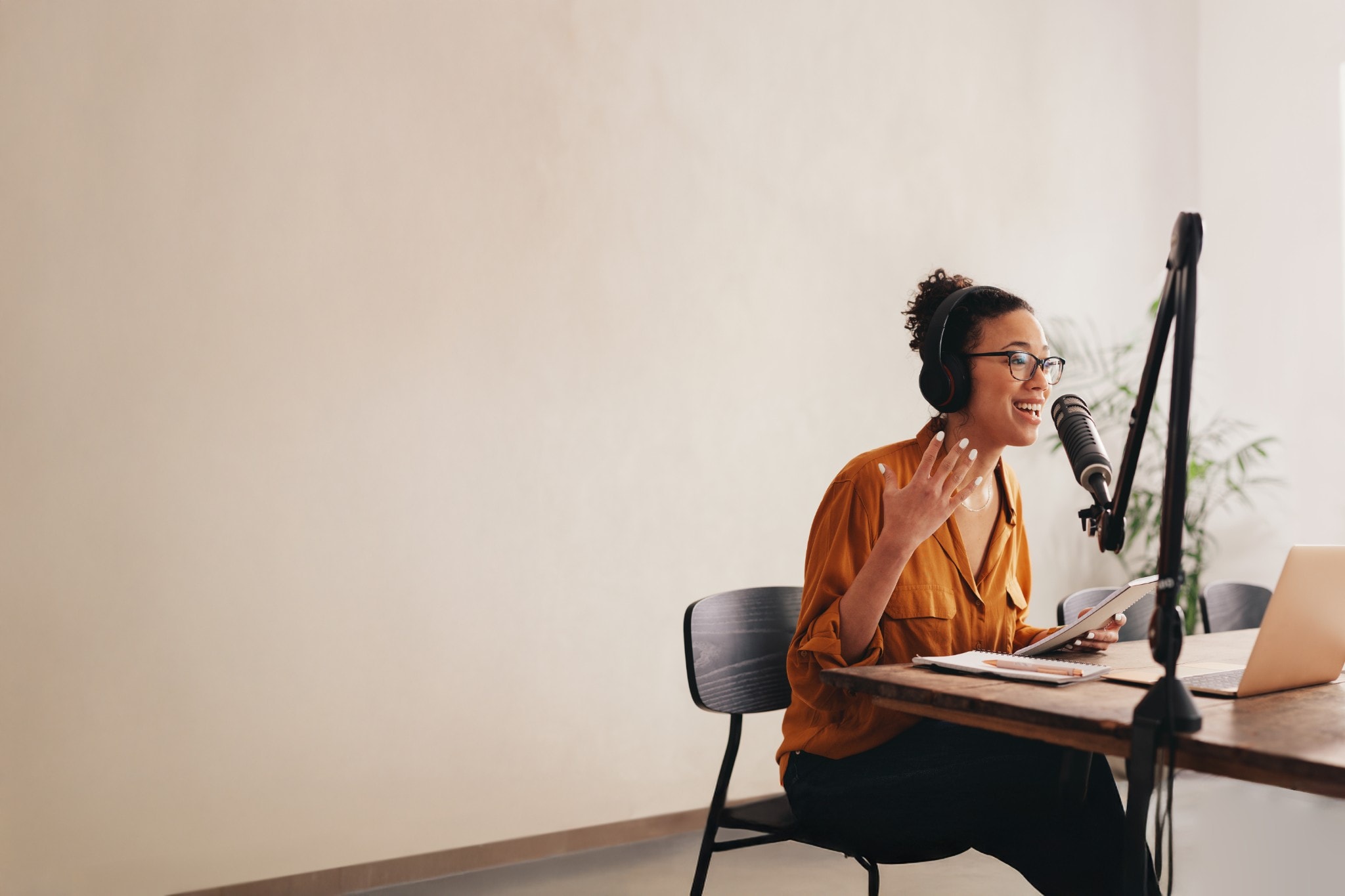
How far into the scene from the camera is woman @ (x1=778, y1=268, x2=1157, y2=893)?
1498 mm

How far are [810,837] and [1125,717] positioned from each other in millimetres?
683

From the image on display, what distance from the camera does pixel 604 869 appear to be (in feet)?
9.55

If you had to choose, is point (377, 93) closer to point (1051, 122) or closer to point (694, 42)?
point (694, 42)

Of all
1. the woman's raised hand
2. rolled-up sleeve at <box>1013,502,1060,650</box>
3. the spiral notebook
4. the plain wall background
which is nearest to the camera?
the spiral notebook

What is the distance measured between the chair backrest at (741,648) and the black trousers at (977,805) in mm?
361

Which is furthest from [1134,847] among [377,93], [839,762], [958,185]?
[958,185]

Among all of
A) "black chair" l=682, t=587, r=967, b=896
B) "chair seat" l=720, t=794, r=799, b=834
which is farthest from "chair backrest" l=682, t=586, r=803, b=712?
"chair seat" l=720, t=794, r=799, b=834

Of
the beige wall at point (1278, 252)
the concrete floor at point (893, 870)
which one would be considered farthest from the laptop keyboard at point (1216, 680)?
the beige wall at point (1278, 252)

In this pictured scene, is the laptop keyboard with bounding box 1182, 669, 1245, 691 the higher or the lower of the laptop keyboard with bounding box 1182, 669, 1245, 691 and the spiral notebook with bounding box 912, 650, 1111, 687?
the lower

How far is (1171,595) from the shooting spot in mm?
1055

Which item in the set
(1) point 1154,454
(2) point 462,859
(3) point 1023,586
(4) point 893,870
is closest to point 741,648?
(3) point 1023,586

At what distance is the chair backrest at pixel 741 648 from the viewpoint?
1.90m

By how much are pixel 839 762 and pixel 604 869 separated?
1591 millimetres

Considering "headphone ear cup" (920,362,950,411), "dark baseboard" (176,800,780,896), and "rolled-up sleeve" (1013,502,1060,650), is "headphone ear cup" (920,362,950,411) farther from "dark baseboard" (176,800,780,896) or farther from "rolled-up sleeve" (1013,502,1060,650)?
"dark baseboard" (176,800,780,896)
